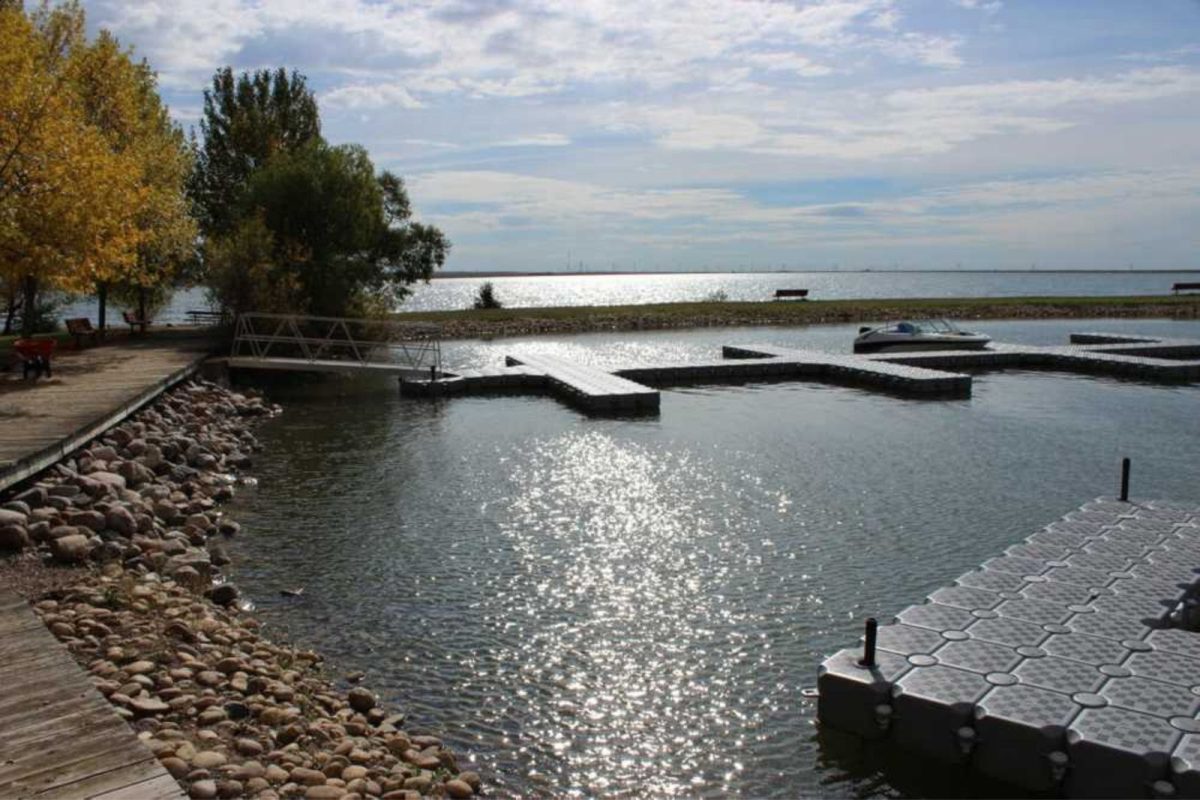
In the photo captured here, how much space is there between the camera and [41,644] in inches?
299

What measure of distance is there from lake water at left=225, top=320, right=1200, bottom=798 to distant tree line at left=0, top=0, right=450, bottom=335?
6.12 metres

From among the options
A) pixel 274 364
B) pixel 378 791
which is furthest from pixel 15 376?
pixel 378 791

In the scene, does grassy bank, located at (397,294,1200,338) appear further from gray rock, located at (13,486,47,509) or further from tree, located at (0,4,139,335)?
gray rock, located at (13,486,47,509)

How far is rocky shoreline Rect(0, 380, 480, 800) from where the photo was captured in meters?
6.71

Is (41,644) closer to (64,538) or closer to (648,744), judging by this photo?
(64,538)

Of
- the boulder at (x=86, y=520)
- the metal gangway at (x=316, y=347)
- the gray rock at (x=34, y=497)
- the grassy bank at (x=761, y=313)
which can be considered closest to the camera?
the boulder at (x=86, y=520)

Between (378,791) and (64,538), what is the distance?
6.06 m

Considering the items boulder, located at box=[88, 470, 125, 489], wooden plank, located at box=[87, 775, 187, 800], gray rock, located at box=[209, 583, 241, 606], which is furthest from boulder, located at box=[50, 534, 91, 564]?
wooden plank, located at box=[87, 775, 187, 800]

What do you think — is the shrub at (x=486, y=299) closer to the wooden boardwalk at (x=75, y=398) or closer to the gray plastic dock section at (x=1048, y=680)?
the wooden boardwalk at (x=75, y=398)

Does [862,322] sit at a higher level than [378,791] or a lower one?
higher

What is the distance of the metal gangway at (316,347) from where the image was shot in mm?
27703

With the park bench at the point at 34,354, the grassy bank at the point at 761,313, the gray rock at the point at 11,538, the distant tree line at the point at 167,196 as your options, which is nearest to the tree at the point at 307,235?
the distant tree line at the point at 167,196

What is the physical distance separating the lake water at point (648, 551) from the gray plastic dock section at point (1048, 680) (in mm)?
366

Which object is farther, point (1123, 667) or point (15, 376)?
point (15, 376)
